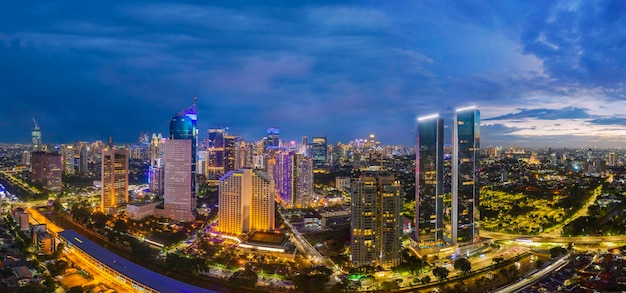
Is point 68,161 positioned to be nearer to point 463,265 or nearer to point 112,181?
point 112,181

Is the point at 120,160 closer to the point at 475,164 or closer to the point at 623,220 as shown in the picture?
the point at 475,164

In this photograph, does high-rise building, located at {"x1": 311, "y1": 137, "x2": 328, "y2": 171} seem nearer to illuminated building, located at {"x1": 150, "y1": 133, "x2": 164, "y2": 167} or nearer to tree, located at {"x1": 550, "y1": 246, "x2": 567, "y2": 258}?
illuminated building, located at {"x1": 150, "y1": 133, "x2": 164, "y2": 167}

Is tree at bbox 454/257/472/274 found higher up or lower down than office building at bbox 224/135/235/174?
lower down

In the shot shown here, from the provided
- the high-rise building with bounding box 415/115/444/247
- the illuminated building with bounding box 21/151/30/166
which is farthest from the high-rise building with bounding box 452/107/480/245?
the illuminated building with bounding box 21/151/30/166

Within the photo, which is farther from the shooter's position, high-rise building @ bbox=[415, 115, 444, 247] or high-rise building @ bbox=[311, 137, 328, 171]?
high-rise building @ bbox=[311, 137, 328, 171]

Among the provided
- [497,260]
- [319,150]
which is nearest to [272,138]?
[319,150]

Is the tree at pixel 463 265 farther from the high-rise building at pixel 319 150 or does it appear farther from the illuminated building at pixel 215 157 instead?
the high-rise building at pixel 319 150

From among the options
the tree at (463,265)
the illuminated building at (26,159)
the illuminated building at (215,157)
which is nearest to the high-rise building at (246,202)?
the tree at (463,265)
